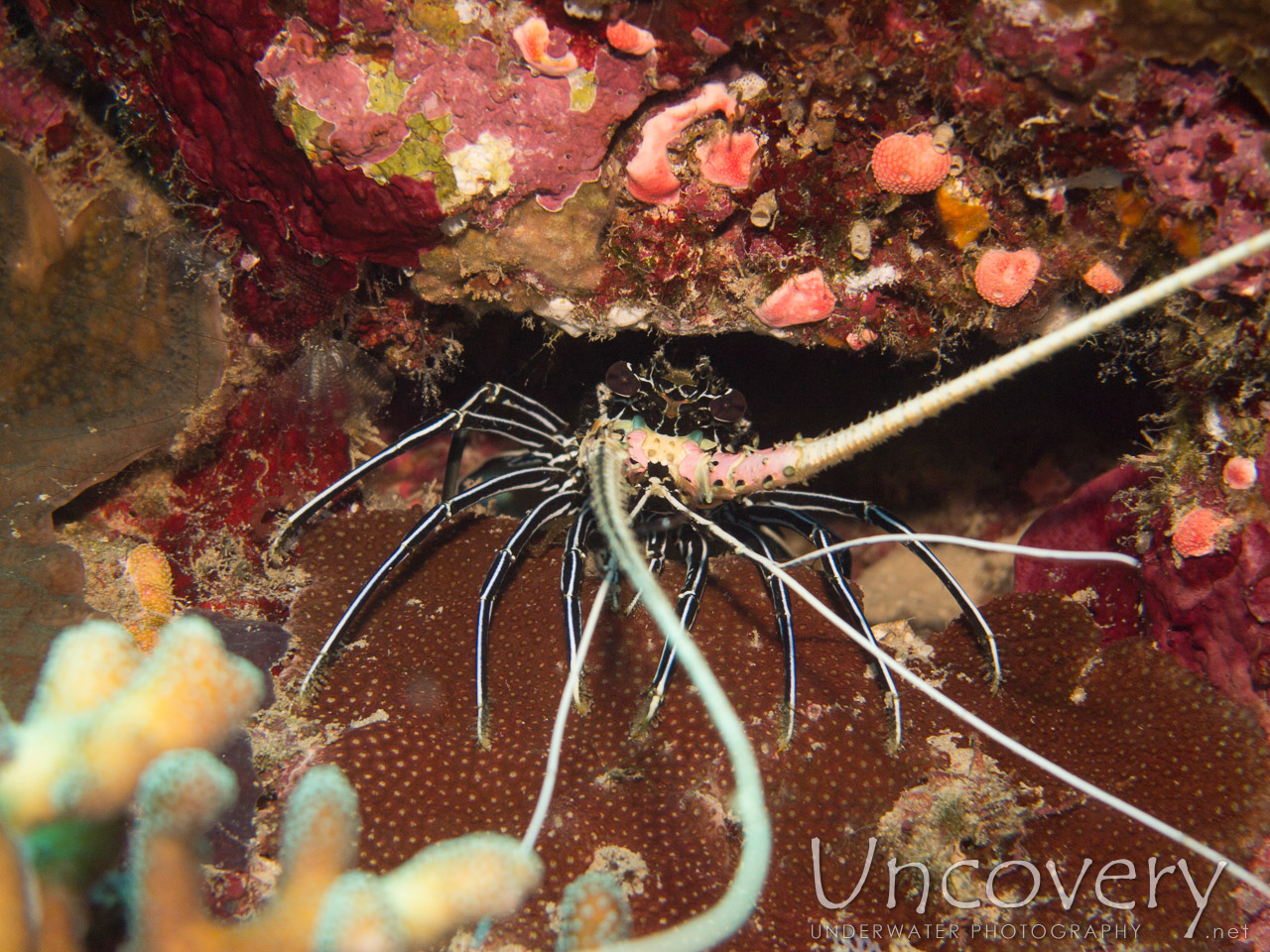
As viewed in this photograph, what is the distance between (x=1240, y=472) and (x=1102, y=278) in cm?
84

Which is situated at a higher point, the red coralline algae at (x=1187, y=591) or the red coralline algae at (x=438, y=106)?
the red coralline algae at (x=438, y=106)

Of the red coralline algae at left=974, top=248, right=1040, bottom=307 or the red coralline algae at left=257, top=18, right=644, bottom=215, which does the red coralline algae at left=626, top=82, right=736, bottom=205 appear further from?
the red coralline algae at left=974, top=248, right=1040, bottom=307

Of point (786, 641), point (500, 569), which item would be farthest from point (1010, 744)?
point (500, 569)

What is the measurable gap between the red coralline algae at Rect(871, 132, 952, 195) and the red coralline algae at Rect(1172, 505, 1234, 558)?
5.14 feet

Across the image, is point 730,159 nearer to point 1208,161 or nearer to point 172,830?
point 1208,161

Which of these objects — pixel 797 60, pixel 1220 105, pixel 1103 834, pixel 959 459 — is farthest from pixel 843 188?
pixel 959 459

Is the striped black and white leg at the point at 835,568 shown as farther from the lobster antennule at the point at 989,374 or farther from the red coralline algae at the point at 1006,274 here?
the red coralline algae at the point at 1006,274

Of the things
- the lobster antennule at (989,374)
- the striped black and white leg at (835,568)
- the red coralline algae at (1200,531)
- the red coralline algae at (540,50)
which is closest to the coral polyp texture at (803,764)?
the striped black and white leg at (835,568)

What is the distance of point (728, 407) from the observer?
2.96 metres

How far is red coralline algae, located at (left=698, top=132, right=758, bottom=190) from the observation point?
7.29 ft

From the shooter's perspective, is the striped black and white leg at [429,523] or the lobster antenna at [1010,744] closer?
the lobster antenna at [1010,744]

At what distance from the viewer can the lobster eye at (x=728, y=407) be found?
2.96 metres

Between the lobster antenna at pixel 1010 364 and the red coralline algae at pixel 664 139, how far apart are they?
108 centimetres

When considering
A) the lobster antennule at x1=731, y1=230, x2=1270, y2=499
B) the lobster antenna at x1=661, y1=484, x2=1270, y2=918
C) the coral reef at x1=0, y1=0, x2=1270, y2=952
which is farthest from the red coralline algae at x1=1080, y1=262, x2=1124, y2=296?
the lobster antenna at x1=661, y1=484, x2=1270, y2=918
